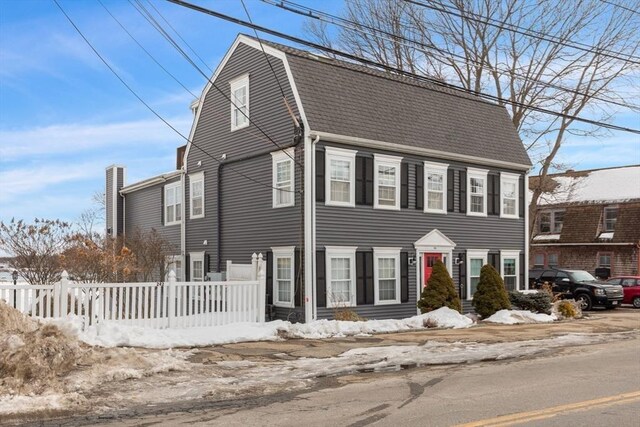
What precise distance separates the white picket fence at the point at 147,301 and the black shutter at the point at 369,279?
354 centimetres

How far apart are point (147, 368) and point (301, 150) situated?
955 centimetres

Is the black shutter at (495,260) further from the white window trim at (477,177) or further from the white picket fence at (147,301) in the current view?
the white picket fence at (147,301)

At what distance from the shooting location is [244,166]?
21422 mm

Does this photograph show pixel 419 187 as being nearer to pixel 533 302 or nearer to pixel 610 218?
pixel 533 302

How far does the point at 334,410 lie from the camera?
7781mm

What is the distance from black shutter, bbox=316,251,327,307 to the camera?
60.4 feet

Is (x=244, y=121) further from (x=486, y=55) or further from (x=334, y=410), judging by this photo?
(x=486, y=55)

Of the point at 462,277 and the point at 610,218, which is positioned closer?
the point at 462,277

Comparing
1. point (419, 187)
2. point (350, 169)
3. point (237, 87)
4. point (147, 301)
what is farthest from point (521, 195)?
point (147, 301)

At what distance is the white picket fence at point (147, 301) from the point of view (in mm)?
13750

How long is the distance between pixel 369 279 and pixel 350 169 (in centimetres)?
348

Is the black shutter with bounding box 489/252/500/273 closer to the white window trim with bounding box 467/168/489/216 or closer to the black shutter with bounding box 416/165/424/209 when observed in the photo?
the white window trim with bounding box 467/168/489/216

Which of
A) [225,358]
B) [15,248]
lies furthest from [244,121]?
[225,358]

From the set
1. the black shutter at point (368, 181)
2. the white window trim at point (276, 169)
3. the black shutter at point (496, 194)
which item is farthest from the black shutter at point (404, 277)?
the black shutter at point (496, 194)
